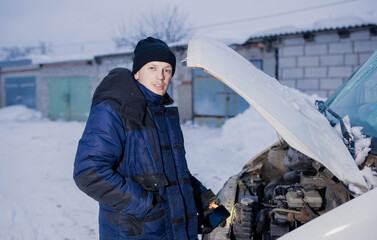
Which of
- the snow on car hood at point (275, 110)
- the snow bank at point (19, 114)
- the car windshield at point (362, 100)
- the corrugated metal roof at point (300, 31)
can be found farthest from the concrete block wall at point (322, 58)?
the snow bank at point (19, 114)

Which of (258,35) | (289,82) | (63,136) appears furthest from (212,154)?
(63,136)

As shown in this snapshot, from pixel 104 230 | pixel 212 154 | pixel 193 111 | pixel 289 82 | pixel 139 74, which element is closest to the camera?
pixel 104 230

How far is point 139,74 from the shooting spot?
1.62 meters

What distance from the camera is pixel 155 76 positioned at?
5.11 feet

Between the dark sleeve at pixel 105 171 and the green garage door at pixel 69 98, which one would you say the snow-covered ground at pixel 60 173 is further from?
the green garage door at pixel 69 98

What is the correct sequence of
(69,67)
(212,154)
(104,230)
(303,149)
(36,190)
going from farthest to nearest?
(69,67)
(212,154)
(36,190)
(104,230)
(303,149)

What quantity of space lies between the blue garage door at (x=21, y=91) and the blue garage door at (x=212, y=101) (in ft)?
39.0

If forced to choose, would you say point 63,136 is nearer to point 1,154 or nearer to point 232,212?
point 1,154

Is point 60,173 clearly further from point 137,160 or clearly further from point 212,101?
point 212,101

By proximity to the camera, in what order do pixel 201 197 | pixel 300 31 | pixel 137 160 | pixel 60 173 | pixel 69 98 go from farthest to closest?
pixel 69 98
pixel 300 31
pixel 60 173
pixel 201 197
pixel 137 160

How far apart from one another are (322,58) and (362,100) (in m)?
8.05

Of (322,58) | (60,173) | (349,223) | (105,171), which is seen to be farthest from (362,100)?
(322,58)

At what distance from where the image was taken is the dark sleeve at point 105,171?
1.23 meters

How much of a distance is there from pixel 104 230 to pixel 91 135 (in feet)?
1.71
